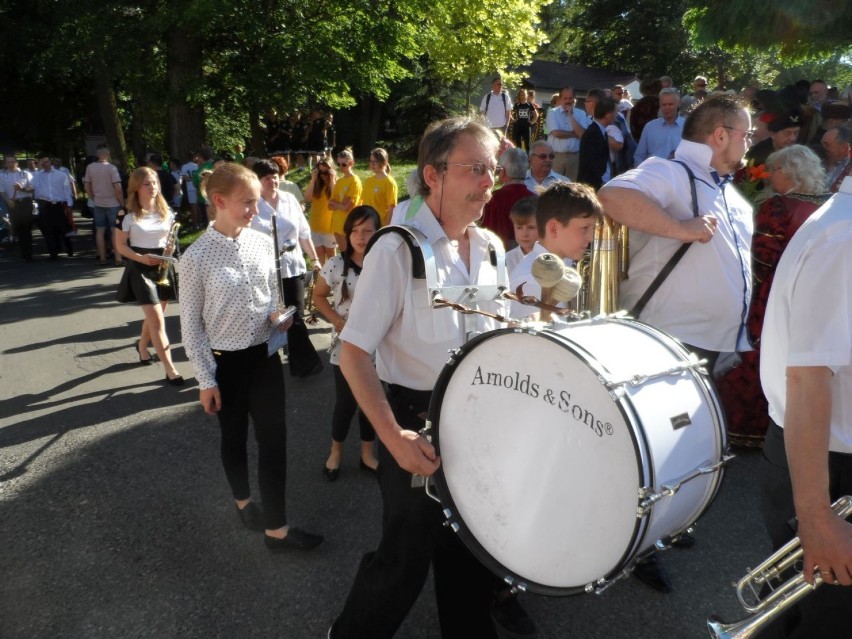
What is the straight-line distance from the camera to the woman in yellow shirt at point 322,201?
319 inches

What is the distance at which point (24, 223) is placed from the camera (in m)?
13.0

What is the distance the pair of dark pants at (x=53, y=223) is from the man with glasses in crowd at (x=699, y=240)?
13.0 m

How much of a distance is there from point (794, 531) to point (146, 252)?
548 centimetres

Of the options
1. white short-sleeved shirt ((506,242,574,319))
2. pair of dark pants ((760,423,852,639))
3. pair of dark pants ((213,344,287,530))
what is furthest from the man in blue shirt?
pair of dark pants ((760,423,852,639))

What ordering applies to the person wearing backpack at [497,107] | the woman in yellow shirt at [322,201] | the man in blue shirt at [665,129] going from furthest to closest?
1. the person wearing backpack at [497,107]
2. the woman in yellow shirt at [322,201]
3. the man in blue shirt at [665,129]

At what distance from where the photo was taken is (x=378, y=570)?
2303 mm

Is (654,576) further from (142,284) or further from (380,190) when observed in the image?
(380,190)

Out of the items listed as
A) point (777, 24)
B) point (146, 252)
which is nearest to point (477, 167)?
point (146, 252)

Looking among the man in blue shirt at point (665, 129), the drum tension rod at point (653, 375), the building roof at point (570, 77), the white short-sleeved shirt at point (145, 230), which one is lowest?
the drum tension rod at point (653, 375)

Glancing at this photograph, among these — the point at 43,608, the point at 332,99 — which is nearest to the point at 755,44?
the point at 332,99

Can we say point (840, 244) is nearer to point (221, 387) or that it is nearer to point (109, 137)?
point (221, 387)

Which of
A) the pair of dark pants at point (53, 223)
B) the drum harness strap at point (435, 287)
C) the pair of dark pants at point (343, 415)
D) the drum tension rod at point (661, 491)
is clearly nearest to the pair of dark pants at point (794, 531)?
the drum tension rod at point (661, 491)

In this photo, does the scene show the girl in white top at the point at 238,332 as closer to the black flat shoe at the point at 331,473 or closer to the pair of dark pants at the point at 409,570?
the black flat shoe at the point at 331,473

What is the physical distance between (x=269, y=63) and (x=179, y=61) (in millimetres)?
2448
